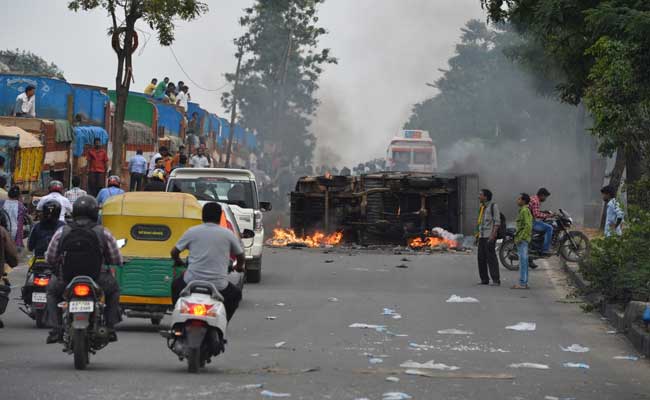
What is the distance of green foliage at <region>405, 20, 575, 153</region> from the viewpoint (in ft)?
235

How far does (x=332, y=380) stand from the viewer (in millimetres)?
10086

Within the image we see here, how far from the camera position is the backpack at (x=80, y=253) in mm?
10445

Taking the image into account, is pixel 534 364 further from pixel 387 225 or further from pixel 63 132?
pixel 63 132

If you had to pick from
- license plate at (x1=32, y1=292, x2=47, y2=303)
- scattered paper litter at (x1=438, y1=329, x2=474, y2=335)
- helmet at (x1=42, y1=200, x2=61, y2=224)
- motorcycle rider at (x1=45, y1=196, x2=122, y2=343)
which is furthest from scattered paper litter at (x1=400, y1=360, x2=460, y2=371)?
helmet at (x1=42, y1=200, x2=61, y2=224)

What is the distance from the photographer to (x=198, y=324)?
10219 mm

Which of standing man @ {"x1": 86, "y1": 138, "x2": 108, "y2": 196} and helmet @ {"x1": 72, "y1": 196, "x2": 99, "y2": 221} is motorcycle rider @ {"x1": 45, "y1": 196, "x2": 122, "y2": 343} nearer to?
helmet @ {"x1": 72, "y1": 196, "x2": 99, "y2": 221}

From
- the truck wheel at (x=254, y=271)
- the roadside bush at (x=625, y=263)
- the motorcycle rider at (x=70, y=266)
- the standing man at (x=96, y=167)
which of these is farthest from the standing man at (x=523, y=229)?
the motorcycle rider at (x=70, y=266)

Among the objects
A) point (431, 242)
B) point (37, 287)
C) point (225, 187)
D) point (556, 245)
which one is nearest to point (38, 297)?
point (37, 287)

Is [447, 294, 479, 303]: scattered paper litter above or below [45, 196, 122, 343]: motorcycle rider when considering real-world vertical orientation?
below

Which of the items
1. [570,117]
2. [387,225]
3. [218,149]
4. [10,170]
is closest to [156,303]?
[10,170]

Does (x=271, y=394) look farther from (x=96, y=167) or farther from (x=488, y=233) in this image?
(x=96, y=167)

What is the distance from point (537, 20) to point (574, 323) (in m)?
7.45

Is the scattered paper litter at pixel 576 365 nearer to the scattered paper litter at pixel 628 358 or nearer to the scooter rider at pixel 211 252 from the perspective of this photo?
the scattered paper litter at pixel 628 358

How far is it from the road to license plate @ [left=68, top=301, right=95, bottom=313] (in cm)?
51
